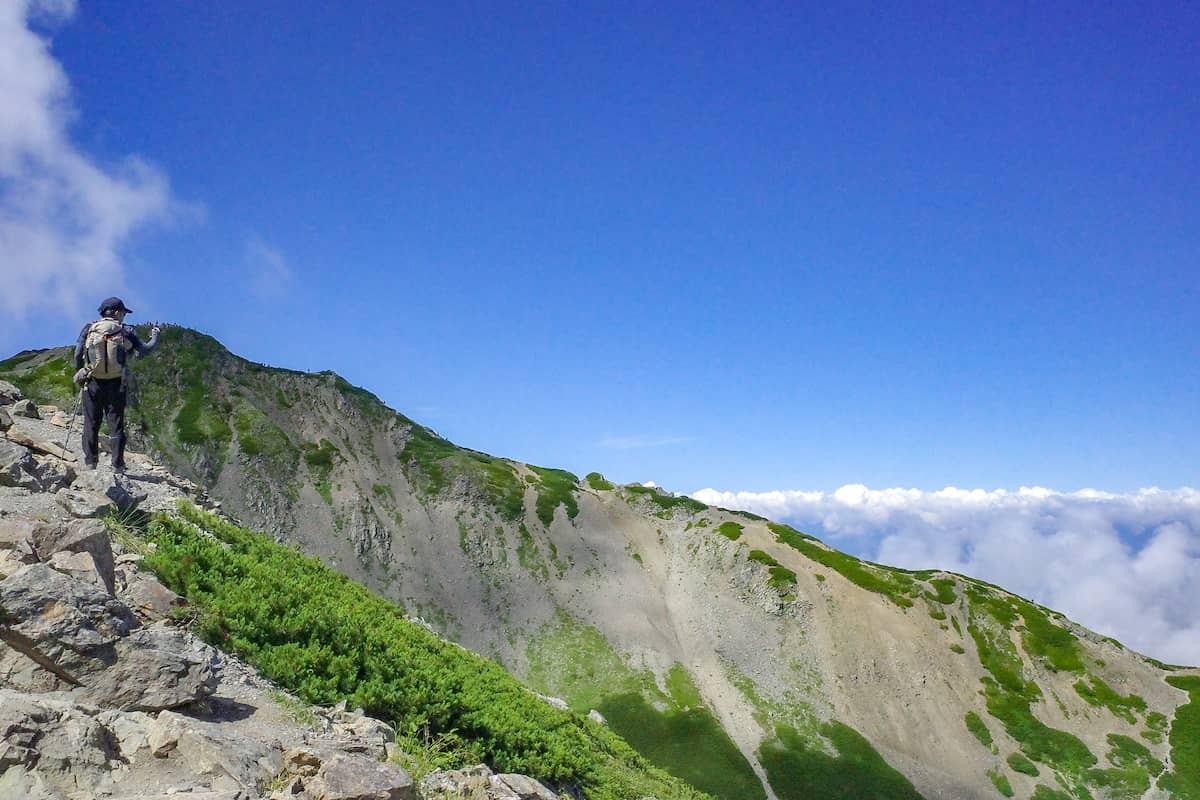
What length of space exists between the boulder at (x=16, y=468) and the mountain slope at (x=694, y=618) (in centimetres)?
9092

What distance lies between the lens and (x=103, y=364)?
19.7m

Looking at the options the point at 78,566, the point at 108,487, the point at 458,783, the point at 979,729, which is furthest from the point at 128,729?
the point at 979,729

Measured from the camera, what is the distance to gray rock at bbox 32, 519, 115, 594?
11.4 meters

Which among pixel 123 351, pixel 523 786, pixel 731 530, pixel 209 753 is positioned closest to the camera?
pixel 209 753

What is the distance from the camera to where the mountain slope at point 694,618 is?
94312mm

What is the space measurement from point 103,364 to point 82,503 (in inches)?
247

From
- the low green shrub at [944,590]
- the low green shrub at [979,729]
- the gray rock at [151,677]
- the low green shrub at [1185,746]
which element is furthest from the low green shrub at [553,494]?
the gray rock at [151,677]

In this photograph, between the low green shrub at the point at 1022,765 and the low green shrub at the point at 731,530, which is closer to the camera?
the low green shrub at the point at 1022,765

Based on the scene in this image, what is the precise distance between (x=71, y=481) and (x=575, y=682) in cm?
9774

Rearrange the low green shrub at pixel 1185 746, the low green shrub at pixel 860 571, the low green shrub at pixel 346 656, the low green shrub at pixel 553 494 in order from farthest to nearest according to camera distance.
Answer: the low green shrub at pixel 553 494 < the low green shrub at pixel 860 571 < the low green shrub at pixel 1185 746 < the low green shrub at pixel 346 656

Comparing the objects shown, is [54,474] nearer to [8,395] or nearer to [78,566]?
[78,566]

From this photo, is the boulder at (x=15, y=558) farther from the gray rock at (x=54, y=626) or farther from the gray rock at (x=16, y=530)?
the gray rock at (x=54, y=626)

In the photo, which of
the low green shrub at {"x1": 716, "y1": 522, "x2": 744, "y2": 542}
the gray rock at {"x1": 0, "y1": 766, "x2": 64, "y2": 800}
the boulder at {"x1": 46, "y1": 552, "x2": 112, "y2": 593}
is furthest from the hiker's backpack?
the low green shrub at {"x1": 716, "y1": 522, "x2": 744, "y2": 542}

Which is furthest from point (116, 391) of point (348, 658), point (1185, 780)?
point (1185, 780)
